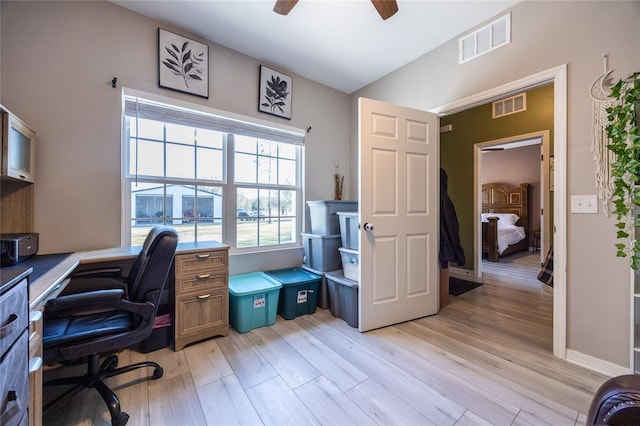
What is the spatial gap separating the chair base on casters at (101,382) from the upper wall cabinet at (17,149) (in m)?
1.16

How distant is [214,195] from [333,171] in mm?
1570

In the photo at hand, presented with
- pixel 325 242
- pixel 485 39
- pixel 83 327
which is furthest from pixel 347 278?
pixel 485 39

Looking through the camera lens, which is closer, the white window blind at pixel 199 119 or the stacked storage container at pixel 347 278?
the white window blind at pixel 199 119

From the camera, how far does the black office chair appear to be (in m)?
1.18

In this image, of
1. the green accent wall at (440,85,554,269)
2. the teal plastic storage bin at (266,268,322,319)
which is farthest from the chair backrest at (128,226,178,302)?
the green accent wall at (440,85,554,269)

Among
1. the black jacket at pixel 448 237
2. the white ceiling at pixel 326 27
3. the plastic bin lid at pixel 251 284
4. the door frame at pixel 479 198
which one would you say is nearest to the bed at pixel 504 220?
the door frame at pixel 479 198

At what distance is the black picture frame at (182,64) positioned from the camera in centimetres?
221

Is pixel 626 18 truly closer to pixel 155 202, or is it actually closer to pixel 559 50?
pixel 559 50

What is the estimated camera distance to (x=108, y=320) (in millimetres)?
1358

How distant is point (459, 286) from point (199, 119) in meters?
3.82

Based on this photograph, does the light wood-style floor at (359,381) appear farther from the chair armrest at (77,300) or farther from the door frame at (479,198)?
the door frame at (479,198)

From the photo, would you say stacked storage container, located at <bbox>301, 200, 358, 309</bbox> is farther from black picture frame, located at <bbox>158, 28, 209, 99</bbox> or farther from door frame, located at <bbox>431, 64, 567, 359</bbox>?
door frame, located at <bbox>431, 64, 567, 359</bbox>

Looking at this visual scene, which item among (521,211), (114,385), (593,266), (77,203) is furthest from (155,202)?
(521,211)

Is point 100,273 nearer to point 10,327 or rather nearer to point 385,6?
point 10,327
